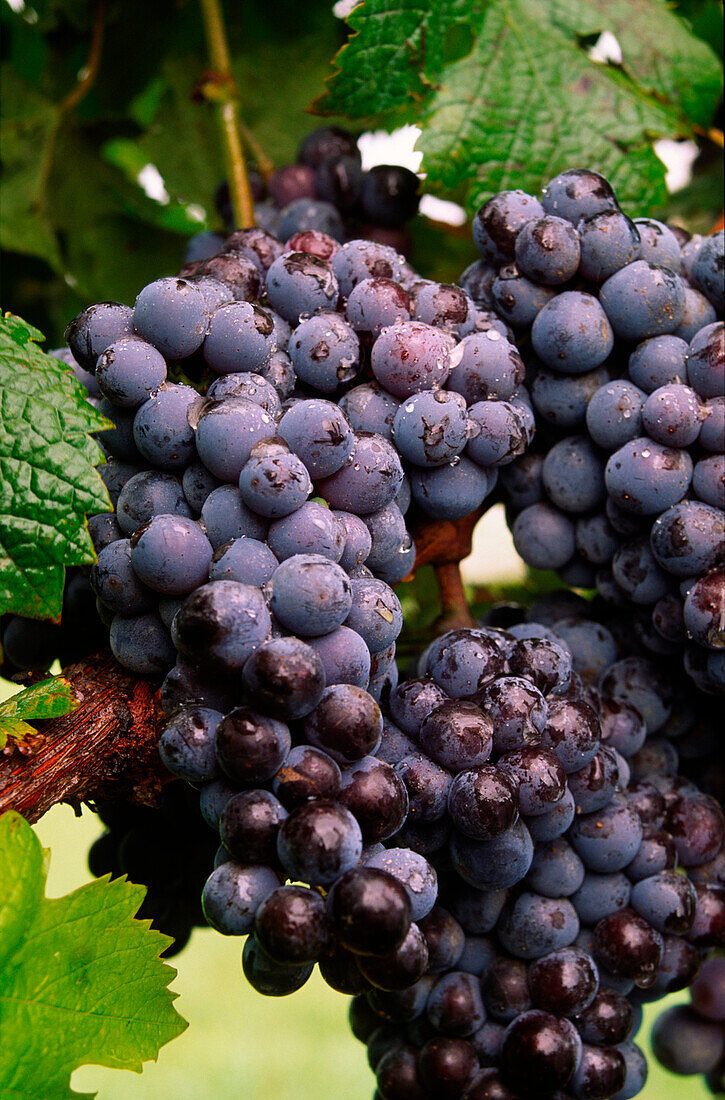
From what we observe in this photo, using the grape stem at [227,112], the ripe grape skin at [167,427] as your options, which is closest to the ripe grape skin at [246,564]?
the ripe grape skin at [167,427]

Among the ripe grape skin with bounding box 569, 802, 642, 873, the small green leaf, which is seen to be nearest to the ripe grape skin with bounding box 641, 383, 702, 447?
the ripe grape skin with bounding box 569, 802, 642, 873

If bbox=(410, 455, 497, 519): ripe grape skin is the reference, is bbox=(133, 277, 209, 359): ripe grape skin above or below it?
above

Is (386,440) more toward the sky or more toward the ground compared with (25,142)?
more toward the ground

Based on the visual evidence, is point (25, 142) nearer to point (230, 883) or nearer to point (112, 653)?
point (112, 653)

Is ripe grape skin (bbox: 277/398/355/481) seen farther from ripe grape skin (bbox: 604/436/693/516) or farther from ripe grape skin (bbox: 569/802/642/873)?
ripe grape skin (bbox: 569/802/642/873)

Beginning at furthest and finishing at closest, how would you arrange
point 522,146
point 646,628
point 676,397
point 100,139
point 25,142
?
1. point 100,139
2. point 25,142
3. point 522,146
4. point 646,628
5. point 676,397

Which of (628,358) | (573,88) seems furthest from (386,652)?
(573,88)
